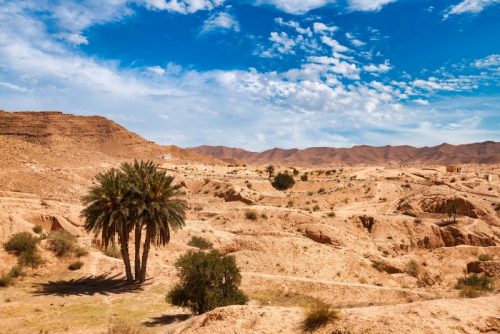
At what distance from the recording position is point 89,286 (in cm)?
2261

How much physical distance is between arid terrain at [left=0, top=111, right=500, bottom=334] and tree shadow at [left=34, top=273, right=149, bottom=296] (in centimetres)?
5

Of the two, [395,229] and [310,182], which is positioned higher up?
[310,182]

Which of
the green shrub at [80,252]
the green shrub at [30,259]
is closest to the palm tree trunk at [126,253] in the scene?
the green shrub at [80,252]

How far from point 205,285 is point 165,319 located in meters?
2.06

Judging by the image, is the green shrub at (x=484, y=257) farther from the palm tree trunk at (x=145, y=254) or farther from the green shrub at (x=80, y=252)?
the green shrub at (x=80, y=252)

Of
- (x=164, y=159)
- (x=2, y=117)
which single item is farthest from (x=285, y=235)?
(x=2, y=117)

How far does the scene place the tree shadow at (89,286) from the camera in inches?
835

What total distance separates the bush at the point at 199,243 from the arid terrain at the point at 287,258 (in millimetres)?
1362

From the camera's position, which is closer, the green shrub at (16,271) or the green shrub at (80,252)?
the green shrub at (16,271)

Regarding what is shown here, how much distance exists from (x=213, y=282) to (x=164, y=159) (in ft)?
254

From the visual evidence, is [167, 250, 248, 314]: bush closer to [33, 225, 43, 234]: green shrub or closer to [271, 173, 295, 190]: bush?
[33, 225, 43, 234]: green shrub

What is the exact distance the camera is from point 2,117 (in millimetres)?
103375

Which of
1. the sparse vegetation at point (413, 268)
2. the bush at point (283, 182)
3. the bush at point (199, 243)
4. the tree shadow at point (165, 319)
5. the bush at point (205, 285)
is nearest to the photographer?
the tree shadow at point (165, 319)

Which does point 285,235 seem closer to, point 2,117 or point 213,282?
point 213,282
